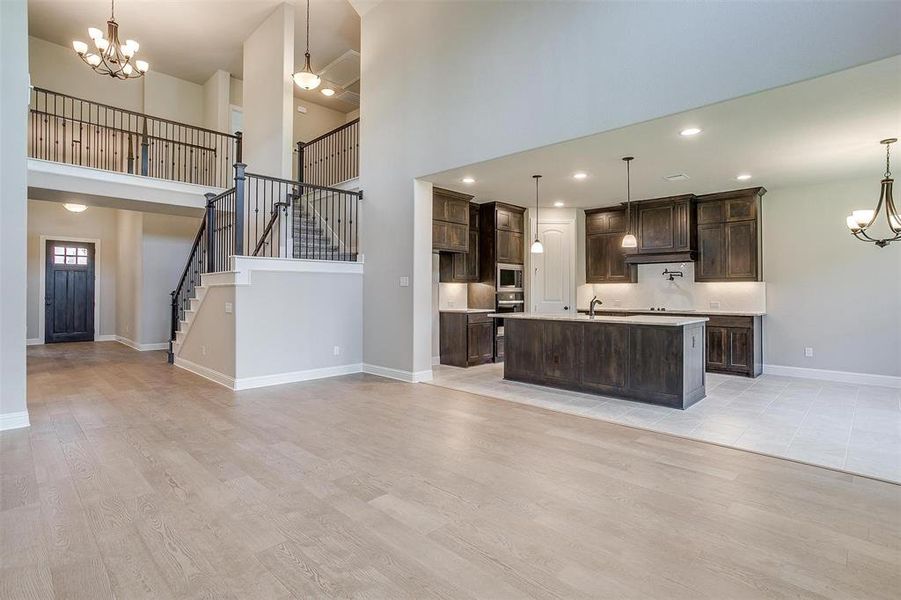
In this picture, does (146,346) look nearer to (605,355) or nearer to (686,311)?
(605,355)

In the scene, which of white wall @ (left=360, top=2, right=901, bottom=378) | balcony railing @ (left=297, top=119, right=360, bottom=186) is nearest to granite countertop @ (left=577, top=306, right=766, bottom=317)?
white wall @ (left=360, top=2, right=901, bottom=378)

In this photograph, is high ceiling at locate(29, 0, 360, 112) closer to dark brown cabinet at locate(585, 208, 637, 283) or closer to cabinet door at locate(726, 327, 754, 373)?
dark brown cabinet at locate(585, 208, 637, 283)

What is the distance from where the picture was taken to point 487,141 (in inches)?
204

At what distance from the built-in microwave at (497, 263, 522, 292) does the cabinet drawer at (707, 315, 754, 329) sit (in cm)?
323

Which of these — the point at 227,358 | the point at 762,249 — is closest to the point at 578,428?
the point at 227,358

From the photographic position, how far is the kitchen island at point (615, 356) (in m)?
4.73

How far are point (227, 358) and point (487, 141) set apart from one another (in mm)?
4179

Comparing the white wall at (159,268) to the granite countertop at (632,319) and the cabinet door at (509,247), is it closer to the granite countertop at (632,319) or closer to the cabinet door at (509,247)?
the cabinet door at (509,247)

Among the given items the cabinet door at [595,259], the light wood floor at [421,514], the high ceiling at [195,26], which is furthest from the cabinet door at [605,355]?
the high ceiling at [195,26]

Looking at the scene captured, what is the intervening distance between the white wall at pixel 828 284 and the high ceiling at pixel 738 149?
391 millimetres

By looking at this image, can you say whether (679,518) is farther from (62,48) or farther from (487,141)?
(62,48)

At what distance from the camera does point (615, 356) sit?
5.14m

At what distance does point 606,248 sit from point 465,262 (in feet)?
8.64

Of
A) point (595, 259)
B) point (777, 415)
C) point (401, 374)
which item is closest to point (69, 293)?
point (401, 374)
